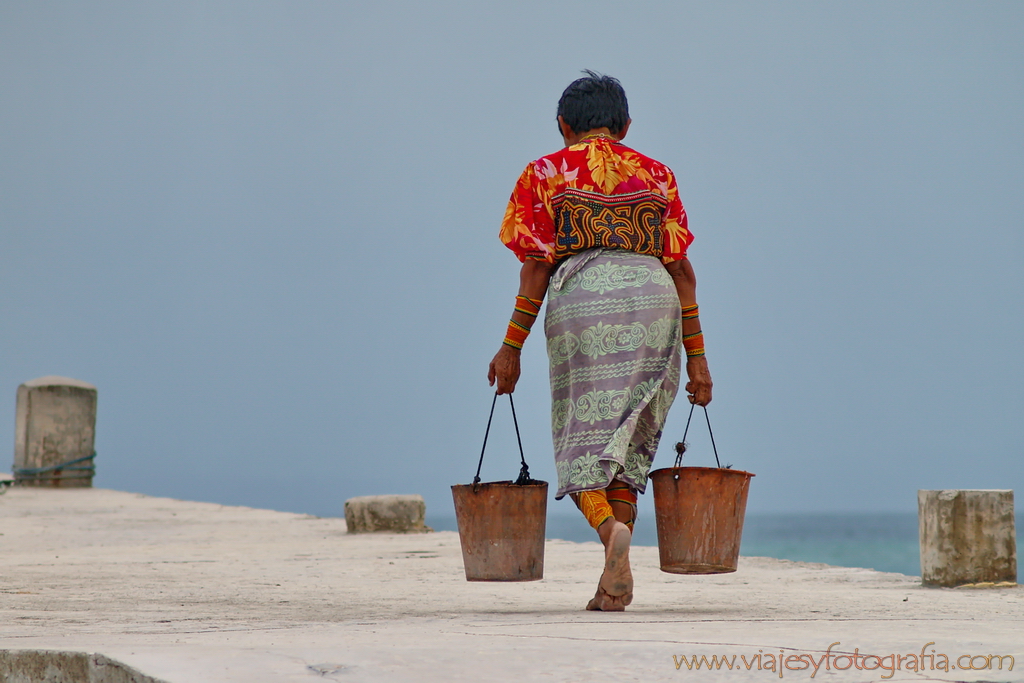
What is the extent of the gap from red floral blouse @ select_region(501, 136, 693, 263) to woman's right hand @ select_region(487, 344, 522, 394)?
375 millimetres

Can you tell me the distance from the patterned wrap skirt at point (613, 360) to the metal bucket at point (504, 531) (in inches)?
5.8

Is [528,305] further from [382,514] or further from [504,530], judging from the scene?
[382,514]

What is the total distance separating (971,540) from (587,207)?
2.92 m

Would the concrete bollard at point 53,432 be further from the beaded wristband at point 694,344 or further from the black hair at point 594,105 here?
the beaded wristband at point 694,344

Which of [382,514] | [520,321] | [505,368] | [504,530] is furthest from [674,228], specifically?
[382,514]

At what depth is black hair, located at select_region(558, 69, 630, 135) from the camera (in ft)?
15.3

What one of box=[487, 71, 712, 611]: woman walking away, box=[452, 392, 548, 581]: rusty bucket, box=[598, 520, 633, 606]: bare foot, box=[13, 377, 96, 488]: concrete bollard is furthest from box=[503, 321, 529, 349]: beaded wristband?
box=[13, 377, 96, 488]: concrete bollard

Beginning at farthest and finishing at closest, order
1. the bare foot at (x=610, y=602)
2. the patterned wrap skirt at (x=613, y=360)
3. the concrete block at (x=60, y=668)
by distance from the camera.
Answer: the patterned wrap skirt at (x=613, y=360) < the bare foot at (x=610, y=602) < the concrete block at (x=60, y=668)

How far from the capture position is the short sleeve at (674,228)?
4.55 m

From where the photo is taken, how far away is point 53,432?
12789mm

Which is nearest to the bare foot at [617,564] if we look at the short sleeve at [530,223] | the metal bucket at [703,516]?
the metal bucket at [703,516]

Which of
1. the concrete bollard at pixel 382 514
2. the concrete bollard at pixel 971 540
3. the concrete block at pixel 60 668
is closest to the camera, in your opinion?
the concrete block at pixel 60 668

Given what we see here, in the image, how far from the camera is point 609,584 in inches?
161

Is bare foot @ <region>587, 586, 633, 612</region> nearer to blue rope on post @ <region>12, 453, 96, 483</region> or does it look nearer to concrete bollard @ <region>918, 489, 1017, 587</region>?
concrete bollard @ <region>918, 489, 1017, 587</region>
